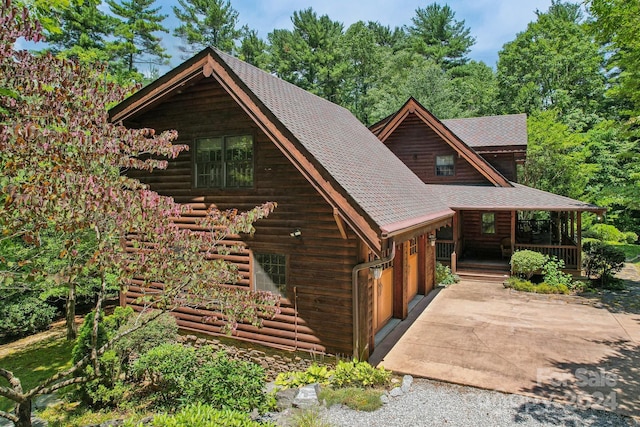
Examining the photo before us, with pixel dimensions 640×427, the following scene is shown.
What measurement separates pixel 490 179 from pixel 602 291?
20.5 ft

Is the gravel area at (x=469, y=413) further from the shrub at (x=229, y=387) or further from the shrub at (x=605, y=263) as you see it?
the shrub at (x=605, y=263)

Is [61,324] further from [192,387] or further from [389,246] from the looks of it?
[389,246]

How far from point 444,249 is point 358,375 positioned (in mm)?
11286

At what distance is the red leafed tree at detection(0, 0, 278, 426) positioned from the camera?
3.79 meters

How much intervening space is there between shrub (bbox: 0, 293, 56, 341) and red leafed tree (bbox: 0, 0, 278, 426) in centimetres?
879

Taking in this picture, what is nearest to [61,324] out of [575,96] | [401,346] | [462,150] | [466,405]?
[401,346]

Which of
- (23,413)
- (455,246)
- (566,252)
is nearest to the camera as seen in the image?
(23,413)

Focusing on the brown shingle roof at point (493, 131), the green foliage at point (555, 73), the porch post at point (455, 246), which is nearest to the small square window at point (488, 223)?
the porch post at point (455, 246)

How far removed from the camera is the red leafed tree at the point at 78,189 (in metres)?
3.79

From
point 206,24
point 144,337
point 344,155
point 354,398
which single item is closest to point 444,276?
point 344,155

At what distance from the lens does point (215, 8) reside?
111ft

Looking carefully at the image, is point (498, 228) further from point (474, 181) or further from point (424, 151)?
point (424, 151)

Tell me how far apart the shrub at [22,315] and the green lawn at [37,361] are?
96cm

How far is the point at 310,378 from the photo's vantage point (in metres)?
6.80
